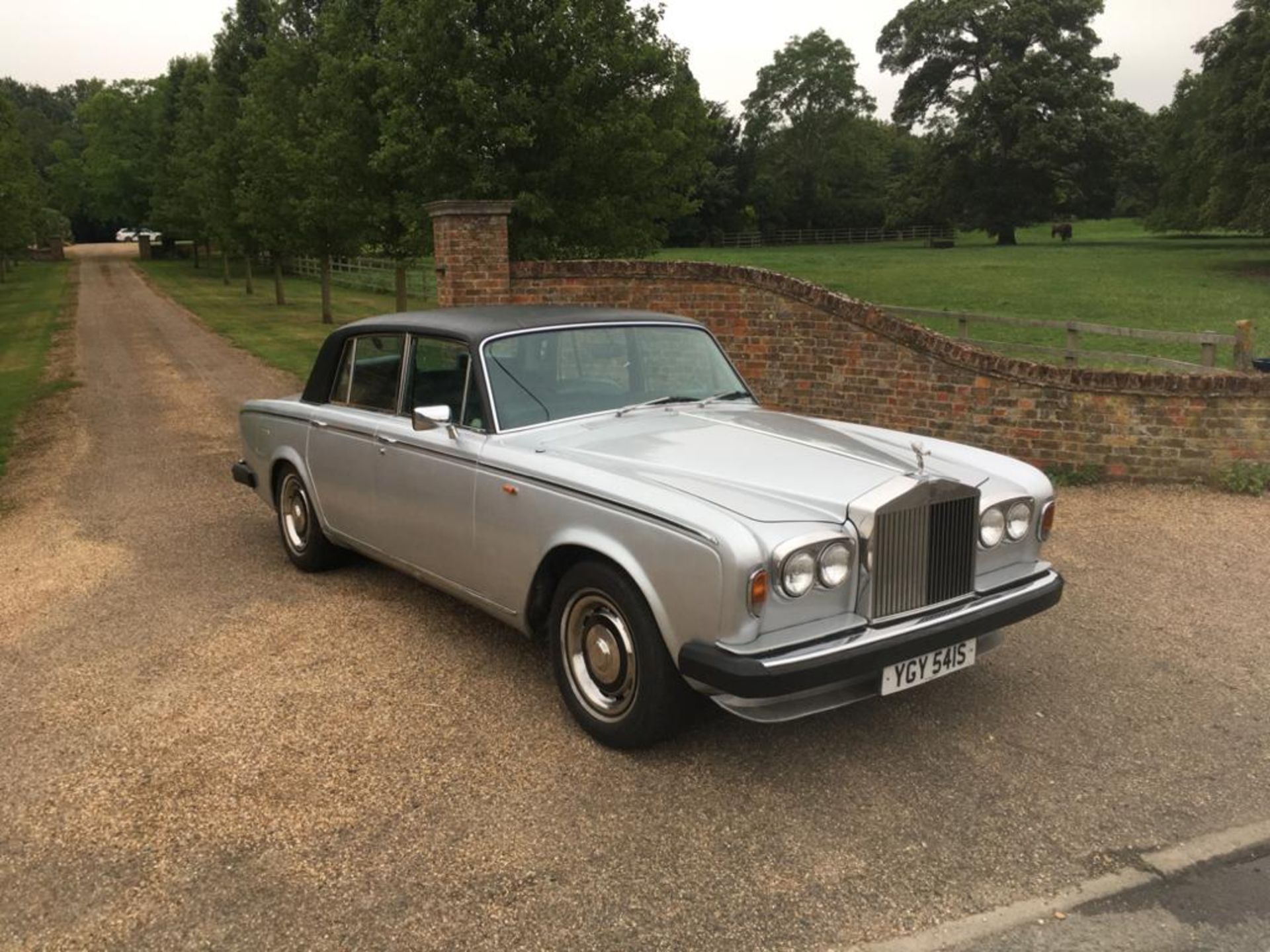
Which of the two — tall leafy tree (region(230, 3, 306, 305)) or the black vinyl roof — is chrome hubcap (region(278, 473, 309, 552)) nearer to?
the black vinyl roof

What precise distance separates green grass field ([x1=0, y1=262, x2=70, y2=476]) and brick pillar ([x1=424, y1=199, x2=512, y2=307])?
14.8ft

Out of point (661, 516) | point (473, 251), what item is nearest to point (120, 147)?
point (473, 251)

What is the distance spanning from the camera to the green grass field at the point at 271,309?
1938 cm

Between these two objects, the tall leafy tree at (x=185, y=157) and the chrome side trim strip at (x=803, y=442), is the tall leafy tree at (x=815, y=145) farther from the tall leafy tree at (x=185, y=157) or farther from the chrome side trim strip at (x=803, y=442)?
the chrome side trim strip at (x=803, y=442)

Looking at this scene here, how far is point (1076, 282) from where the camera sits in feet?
98.5

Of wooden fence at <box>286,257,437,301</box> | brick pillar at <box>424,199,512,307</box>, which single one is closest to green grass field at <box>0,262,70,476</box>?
brick pillar at <box>424,199,512,307</box>

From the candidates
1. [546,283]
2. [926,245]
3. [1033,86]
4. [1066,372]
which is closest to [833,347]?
[1066,372]

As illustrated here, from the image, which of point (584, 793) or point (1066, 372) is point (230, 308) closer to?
point (1066, 372)

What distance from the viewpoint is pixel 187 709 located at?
4039mm

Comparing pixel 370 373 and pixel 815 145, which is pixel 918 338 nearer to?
pixel 370 373

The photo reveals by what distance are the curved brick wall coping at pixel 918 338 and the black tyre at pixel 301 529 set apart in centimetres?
418

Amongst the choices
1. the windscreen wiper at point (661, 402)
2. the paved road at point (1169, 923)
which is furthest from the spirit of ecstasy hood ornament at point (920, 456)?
the paved road at point (1169, 923)

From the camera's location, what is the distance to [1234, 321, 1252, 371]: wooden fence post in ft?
29.2

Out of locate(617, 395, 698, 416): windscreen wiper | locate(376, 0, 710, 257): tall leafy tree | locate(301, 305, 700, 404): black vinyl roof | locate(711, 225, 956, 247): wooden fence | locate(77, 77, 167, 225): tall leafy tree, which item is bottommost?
locate(617, 395, 698, 416): windscreen wiper
